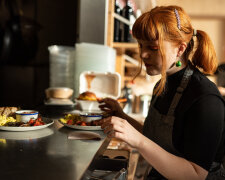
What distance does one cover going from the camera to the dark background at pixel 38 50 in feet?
10.4

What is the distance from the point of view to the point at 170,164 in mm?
1014

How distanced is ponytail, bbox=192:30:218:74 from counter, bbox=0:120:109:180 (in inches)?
20.9

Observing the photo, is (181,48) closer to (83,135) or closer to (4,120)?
(83,135)

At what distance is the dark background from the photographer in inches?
125

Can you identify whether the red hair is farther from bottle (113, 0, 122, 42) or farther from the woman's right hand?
bottle (113, 0, 122, 42)

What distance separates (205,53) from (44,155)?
2.56ft

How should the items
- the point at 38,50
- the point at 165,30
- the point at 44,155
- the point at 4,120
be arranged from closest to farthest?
1. the point at 44,155
2. the point at 165,30
3. the point at 4,120
4. the point at 38,50

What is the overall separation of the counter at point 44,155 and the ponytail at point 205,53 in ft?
1.74

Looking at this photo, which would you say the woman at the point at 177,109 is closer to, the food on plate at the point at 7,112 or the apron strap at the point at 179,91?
the apron strap at the point at 179,91

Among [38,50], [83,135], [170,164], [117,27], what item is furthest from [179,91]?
[38,50]

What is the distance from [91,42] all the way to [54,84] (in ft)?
1.92

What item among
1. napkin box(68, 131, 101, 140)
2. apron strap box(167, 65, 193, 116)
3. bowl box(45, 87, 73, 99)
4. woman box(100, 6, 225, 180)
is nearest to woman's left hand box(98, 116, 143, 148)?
woman box(100, 6, 225, 180)

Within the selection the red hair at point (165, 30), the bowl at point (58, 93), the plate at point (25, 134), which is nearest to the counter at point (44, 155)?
the plate at point (25, 134)

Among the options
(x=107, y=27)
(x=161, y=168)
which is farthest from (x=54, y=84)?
(x=161, y=168)
